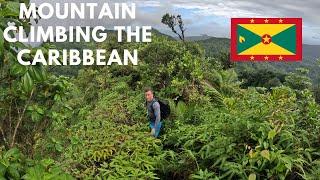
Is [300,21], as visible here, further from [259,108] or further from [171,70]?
[259,108]

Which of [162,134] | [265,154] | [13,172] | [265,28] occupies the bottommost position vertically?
[162,134]

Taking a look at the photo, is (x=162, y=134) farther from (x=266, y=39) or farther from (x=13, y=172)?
(x=13, y=172)

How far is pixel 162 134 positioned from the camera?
917 cm

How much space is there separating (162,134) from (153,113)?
1.49 feet

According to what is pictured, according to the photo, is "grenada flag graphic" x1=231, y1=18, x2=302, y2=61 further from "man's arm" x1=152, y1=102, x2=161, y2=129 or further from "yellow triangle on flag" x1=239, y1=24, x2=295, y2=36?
"man's arm" x1=152, y1=102, x2=161, y2=129

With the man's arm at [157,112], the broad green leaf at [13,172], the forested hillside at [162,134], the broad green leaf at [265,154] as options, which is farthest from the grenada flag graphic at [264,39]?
the broad green leaf at [13,172]

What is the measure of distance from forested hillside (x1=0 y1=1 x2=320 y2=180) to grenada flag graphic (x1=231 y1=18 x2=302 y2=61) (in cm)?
143

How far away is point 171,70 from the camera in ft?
39.2

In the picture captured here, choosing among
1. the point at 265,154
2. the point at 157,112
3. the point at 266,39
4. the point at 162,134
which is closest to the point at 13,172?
the point at 265,154

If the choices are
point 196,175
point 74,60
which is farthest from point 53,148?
point 196,175

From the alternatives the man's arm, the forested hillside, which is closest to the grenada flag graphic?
the forested hillside

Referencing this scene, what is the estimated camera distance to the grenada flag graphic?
9.89m

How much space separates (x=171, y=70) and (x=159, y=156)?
16.1ft

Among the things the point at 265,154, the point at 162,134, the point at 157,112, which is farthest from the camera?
the point at 162,134
